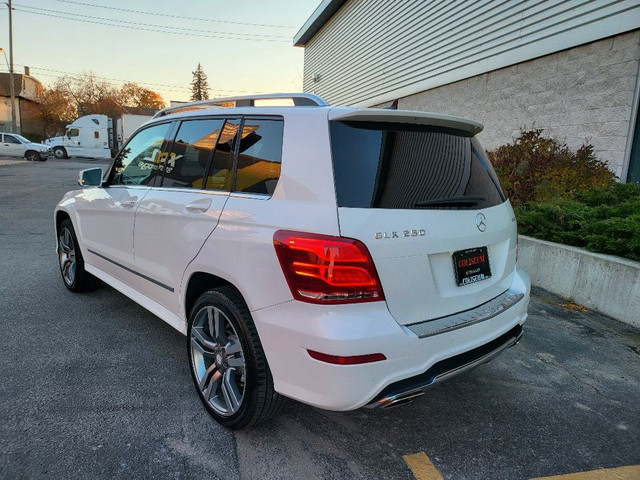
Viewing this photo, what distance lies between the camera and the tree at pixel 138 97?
71.7 meters

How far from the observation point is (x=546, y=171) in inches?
259

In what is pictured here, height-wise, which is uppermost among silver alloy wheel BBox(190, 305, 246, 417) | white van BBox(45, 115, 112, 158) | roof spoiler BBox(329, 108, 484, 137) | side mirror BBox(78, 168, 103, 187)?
white van BBox(45, 115, 112, 158)

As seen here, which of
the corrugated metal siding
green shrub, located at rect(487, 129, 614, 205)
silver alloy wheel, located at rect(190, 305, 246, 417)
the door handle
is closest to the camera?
silver alloy wheel, located at rect(190, 305, 246, 417)

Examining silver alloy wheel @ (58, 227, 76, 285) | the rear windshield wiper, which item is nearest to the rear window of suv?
the rear windshield wiper

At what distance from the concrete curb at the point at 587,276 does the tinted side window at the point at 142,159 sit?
4.31 m

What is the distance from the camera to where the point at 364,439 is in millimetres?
2430

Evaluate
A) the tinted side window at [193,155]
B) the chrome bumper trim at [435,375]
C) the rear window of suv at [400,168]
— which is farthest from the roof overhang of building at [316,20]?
the chrome bumper trim at [435,375]

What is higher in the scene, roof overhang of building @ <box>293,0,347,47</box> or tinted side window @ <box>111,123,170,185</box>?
roof overhang of building @ <box>293,0,347,47</box>

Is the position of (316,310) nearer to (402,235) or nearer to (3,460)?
A: (402,235)

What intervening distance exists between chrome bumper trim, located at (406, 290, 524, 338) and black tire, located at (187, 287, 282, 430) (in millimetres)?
802

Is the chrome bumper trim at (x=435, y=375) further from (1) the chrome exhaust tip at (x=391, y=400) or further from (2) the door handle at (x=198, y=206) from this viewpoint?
(2) the door handle at (x=198, y=206)

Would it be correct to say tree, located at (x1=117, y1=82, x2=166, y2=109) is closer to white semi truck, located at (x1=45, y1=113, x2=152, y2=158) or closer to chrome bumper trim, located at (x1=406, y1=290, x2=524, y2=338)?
white semi truck, located at (x1=45, y1=113, x2=152, y2=158)

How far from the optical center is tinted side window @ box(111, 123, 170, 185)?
11.0 ft

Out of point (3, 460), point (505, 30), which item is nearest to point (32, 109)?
point (505, 30)
